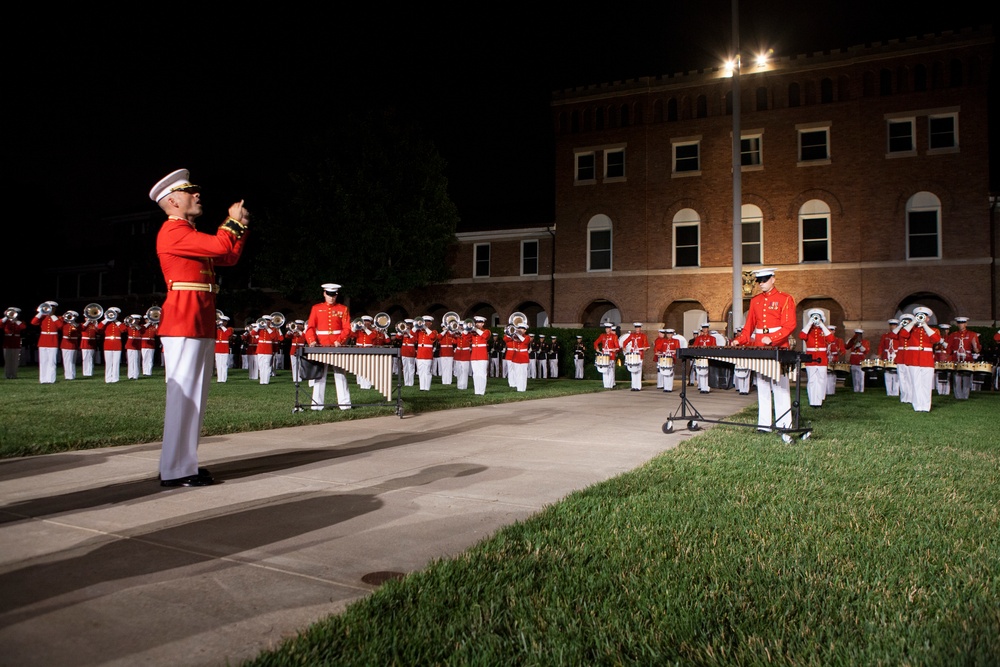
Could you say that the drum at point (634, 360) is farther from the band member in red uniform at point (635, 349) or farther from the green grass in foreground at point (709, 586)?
the green grass in foreground at point (709, 586)

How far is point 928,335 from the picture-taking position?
1525cm

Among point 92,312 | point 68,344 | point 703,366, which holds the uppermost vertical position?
point 92,312

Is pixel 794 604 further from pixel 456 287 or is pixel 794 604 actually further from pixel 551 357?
pixel 456 287

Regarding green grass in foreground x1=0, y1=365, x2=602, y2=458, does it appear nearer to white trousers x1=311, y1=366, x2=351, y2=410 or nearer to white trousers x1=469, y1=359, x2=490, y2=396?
white trousers x1=311, y1=366, x2=351, y2=410

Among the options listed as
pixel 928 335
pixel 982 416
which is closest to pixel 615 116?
pixel 928 335

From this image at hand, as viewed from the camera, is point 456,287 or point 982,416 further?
point 456,287

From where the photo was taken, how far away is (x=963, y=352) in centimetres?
2042

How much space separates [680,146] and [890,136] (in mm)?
9323

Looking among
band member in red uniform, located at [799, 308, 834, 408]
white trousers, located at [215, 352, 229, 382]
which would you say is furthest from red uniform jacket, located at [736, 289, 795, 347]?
white trousers, located at [215, 352, 229, 382]

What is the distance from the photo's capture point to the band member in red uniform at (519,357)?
809 inches

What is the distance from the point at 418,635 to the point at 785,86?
113 ft

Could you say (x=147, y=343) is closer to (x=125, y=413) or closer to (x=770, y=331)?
(x=125, y=413)

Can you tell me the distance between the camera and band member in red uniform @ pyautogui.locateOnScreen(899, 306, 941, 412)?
1473 centimetres

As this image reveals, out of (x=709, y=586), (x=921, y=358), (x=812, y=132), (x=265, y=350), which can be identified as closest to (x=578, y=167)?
(x=812, y=132)
